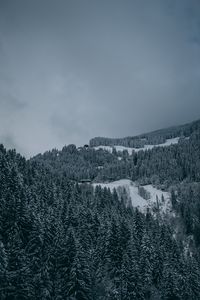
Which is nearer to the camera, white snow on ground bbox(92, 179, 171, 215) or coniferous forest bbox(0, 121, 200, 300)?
coniferous forest bbox(0, 121, 200, 300)

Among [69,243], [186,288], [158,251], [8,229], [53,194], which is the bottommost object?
[186,288]

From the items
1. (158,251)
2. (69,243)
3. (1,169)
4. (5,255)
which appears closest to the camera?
(5,255)

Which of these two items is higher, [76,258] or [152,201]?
[152,201]

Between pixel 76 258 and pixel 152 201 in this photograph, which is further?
pixel 152 201

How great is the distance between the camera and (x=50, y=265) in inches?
2101

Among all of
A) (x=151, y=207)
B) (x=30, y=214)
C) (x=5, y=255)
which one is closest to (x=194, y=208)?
(x=151, y=207)

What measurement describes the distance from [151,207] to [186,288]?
339 feet

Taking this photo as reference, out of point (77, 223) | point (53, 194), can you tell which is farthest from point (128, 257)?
point (53, 194)

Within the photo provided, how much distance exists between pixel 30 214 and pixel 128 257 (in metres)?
20.4

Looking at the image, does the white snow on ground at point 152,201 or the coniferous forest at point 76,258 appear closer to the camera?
the coniferous forest at point 76,258

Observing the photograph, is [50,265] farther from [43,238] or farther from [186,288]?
[186,288]

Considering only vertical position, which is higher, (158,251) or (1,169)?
(1,169)

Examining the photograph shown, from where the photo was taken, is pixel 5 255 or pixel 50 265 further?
pixel 50 265

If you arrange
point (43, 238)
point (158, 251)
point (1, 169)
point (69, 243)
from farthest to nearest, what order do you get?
point (1, 169)
point (158, 251)
point (43, 238)
point (69, 243)
